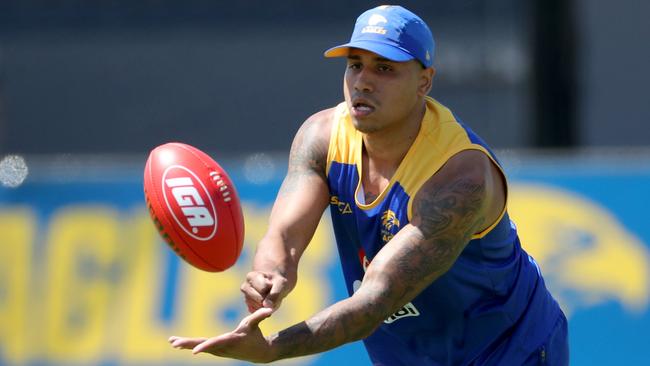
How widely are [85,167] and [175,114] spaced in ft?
11.1

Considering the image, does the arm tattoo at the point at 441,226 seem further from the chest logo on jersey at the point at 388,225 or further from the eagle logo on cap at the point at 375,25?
the eagle logo on cap at the point at 375,25

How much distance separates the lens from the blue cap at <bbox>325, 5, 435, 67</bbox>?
202 inches

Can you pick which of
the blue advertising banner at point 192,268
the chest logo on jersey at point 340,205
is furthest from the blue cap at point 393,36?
the blue advertising banner at point 192,268

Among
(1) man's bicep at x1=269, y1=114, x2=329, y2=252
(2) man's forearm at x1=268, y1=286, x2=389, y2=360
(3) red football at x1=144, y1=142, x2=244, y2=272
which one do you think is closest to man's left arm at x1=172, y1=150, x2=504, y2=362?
(2) man's forearm at x1=268, y1=286, x2=389, y2=360

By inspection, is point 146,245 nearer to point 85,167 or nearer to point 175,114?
point 85,167

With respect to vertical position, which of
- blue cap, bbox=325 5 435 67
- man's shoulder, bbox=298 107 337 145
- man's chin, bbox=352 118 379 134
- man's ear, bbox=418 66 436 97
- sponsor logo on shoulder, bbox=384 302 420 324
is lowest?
sponsor logo on shoulder, bbox=384 302 420 324

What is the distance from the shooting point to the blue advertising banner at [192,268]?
8.59 metres

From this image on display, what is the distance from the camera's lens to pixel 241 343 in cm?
465

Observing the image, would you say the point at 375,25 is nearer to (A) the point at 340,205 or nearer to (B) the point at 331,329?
(A) the point at 340,205

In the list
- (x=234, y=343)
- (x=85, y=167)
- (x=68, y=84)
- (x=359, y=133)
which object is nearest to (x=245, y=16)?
(x=68, y=84)

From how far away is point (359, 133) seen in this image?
5.48m

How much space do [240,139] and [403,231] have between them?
8.05 m

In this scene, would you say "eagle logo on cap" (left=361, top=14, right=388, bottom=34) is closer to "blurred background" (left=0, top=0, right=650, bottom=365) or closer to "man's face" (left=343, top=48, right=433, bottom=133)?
"man's face" (left=343, top=48, right=433, bottom=133)

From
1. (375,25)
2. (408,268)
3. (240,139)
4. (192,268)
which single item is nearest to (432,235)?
(408,268)
